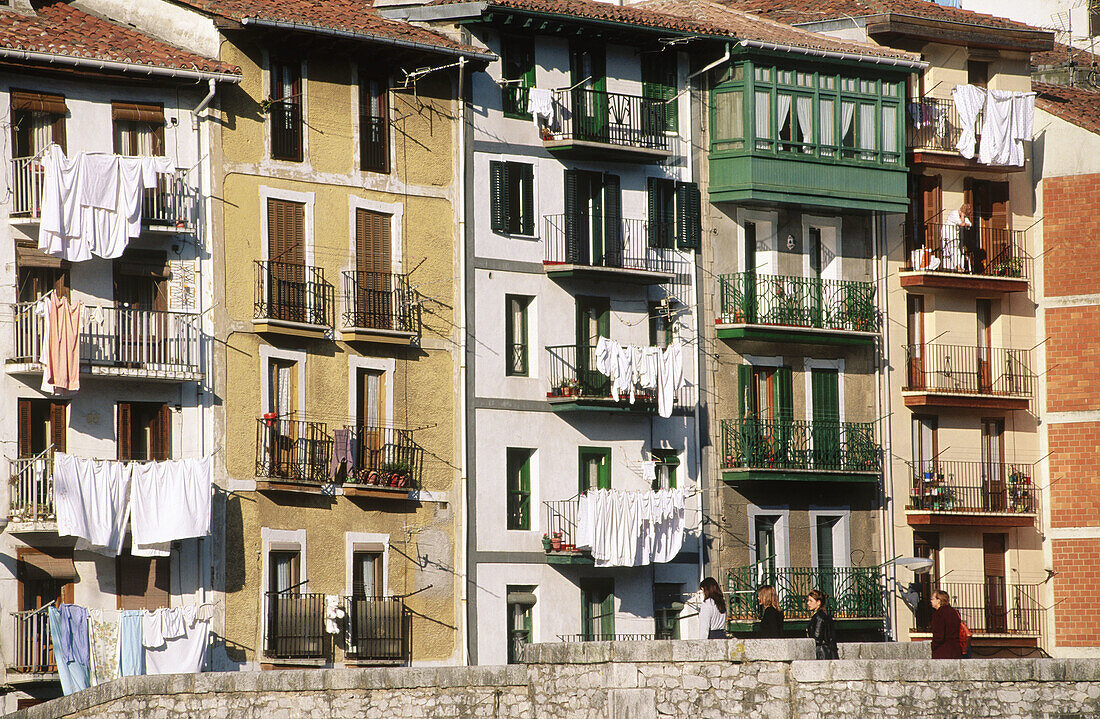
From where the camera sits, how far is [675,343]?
52.4 meters

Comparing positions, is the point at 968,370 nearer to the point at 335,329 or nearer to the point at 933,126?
the point at 933,126

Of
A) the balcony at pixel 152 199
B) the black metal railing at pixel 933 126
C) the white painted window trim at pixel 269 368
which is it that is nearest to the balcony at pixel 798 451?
the black metal railing at pixel 933 126

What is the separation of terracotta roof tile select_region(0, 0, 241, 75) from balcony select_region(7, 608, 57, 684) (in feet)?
36.6

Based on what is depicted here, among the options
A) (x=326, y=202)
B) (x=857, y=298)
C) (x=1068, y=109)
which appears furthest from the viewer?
(x=1068, y=109)

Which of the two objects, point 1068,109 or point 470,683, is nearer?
point 470,683

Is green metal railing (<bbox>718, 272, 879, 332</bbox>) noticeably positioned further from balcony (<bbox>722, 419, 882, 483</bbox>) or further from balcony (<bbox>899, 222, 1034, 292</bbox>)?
balcony (<bbox>722, 419, 882, 483</bbox>)

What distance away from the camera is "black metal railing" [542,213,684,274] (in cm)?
5156

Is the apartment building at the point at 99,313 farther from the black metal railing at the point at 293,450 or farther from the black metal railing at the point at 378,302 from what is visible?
the black metal railing at the point at 378,302

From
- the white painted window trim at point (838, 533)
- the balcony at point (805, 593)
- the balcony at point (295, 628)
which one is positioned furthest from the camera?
the white painted window trim at point (838, 533)

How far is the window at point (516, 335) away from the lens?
50.7 meters

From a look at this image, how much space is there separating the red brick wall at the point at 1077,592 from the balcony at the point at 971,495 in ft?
4.58

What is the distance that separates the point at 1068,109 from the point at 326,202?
23258 mm

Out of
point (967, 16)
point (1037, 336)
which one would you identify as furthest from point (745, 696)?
point (967, 16)

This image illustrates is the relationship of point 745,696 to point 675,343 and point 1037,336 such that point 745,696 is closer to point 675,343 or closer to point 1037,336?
point 675,343
